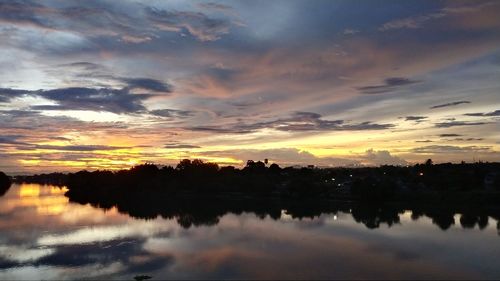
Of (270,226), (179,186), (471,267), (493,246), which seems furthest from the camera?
(179,186)

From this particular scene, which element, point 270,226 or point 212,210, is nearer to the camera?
point 270,226

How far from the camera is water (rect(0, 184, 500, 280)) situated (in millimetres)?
22172

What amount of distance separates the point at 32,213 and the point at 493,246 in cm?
4386

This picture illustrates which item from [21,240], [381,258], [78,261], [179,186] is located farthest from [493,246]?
[179,186]

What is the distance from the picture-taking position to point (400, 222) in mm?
41719

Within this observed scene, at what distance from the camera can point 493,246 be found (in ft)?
96.0

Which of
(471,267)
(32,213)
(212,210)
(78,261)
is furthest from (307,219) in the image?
(32,213)

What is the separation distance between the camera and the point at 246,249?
28.5 meters

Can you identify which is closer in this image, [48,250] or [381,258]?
[381,258]

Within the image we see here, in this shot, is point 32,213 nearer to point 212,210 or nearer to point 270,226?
point 212,210

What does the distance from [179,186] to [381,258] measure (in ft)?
213

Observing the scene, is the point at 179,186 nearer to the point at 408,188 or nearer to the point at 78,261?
the point at 408,188

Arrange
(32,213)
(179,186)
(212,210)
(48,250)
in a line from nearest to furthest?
(48,250) < (32,213) < (212,210) < (179,186)

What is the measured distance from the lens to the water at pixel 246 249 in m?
22.2
